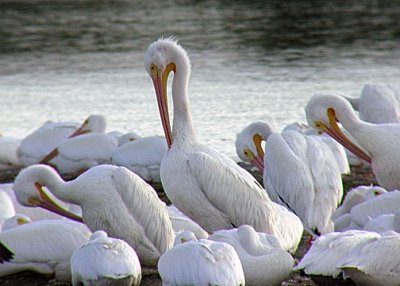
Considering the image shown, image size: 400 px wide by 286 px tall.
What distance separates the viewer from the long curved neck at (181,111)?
647 cm

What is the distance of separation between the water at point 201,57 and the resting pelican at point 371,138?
2126 millimetres

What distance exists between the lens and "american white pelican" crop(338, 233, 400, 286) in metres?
5.05

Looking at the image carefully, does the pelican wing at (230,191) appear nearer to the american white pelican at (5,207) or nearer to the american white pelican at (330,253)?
the american white pelican at (330,253)

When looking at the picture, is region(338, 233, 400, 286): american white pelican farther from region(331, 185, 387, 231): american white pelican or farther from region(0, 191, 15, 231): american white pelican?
region(0, 191, 15, 231): american white pelican

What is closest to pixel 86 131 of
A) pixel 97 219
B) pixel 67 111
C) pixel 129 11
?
pixel 67 111

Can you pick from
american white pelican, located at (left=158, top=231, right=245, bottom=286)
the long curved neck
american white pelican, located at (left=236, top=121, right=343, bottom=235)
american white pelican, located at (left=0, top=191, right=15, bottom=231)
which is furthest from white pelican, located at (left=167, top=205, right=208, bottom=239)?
american white pelican, located at (left=158, top=231, right=245, bottom=286)

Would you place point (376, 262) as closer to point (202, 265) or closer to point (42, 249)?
point (202, 265)

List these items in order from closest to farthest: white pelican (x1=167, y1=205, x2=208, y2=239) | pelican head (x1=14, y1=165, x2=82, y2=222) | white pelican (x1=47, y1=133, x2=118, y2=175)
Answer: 1. white pelican (x1=167, y1=205, x2=208, y2=239)
2. pelican head (x1=14, y1=165, x2=82, y2=222)
3. white pelican (x1=47, y1=133, x2=118, y2=175)

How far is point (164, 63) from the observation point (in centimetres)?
667

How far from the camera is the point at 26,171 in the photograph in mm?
6605

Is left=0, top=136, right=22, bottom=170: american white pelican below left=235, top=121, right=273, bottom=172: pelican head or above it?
below

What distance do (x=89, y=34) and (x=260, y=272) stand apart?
13.9 m

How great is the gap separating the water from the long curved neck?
3.10 metres

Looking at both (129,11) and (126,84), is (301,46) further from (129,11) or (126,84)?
(129,11)
